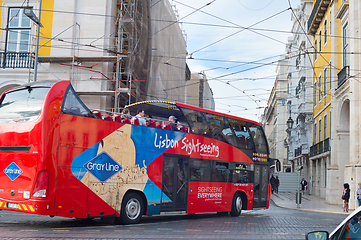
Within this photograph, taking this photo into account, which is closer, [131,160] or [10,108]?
[10,108]

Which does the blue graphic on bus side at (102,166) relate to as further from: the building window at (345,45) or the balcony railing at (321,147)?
the balcony railing at (321,147)

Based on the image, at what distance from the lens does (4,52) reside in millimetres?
24156

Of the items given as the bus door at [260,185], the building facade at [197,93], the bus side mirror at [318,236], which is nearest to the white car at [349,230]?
the bus side mirror at [318,236]

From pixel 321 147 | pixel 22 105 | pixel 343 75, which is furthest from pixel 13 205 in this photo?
pixel 321 147

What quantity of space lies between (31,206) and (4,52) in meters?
16.8

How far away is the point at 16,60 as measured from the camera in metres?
24.3

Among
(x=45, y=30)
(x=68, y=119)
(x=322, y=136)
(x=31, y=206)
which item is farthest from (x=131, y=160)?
(x=322, y=136)

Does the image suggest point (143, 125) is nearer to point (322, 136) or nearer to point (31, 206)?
point (31, 206)

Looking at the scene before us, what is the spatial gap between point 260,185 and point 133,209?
7.65 metres

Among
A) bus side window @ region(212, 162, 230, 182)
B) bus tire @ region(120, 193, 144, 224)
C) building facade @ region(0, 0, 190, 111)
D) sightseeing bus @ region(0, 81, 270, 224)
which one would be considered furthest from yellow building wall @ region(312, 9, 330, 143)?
bus tire @ region(120, 193, 144, 224)

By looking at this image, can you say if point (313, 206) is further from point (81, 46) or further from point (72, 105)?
point (72, 105)

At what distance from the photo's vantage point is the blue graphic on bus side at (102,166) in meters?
11.0

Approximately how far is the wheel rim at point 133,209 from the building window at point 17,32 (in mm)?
15652

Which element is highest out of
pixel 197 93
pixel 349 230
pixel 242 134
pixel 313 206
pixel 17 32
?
pixel 197 93
